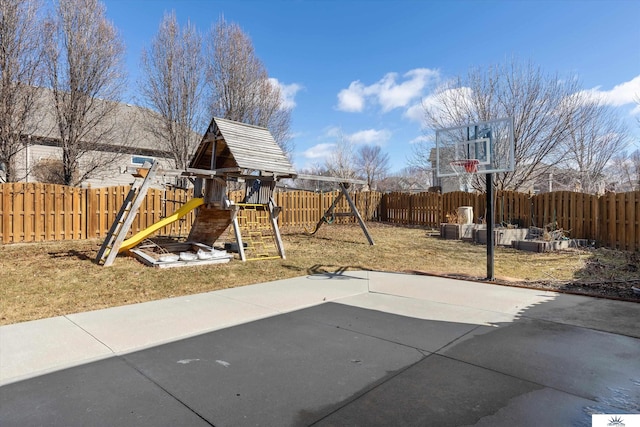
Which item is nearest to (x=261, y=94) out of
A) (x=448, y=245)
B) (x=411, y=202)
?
(x=411, y=202)

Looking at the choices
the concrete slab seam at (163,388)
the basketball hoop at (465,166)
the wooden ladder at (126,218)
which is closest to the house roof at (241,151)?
the wooden ladder at (126,218)

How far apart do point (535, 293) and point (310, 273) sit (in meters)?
4.41

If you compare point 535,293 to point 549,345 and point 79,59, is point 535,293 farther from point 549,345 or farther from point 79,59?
→ point 79,59

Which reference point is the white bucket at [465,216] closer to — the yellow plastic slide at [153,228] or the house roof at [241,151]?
the house roof at [241,151]

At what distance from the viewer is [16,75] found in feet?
42.2

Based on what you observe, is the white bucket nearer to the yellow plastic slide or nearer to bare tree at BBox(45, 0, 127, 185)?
the yellow plastic slide

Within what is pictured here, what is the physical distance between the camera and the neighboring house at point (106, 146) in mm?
15688

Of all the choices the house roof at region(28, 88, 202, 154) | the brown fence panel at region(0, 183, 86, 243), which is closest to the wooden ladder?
the brown fence panel at region(0, 183, 86, 243)

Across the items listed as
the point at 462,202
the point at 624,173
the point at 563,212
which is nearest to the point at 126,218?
the point at 563,212

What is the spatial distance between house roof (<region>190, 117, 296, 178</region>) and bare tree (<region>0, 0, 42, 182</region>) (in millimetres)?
6986

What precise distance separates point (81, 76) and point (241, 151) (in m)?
9.57

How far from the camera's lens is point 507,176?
706 inches

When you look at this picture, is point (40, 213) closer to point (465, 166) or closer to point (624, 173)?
point (465, 166)

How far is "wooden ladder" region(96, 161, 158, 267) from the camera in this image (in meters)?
8.26
